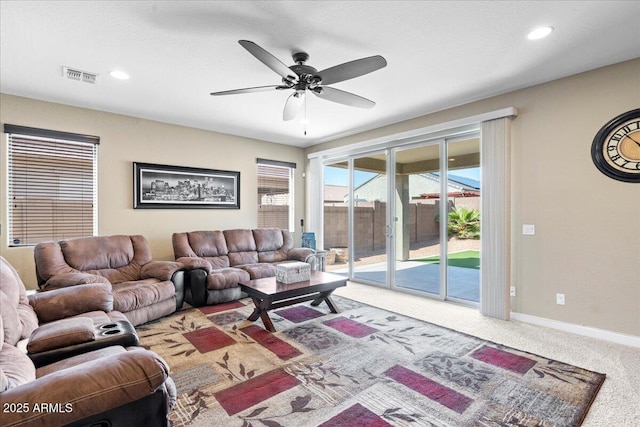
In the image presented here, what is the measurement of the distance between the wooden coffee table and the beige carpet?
0.95 meters

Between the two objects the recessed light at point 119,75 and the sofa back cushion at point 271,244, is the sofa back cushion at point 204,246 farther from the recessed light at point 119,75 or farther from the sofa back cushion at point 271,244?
the recessed light at point 119,75

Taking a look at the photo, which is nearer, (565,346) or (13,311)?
(13,311)

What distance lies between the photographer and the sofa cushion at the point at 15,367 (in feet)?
4.12

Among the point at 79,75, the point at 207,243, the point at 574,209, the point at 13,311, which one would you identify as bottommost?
the point at 13,311

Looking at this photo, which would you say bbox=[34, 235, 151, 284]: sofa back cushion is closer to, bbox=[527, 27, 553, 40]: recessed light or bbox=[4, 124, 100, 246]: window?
bbox=[4, 124, 100, 246]: window

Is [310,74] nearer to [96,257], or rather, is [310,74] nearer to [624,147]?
[624,147]

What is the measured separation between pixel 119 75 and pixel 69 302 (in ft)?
7.64

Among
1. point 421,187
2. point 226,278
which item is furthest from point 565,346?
point 226,278

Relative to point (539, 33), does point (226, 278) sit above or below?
below

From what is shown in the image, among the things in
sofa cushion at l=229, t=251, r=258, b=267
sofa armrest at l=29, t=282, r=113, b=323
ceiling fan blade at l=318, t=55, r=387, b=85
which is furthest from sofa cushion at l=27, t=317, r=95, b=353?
sofa cushion at l=229, t=251, r=258, b=267

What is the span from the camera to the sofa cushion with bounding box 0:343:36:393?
4.12 feet

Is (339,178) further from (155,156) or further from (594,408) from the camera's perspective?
(594,408)

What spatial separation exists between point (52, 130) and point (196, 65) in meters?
2.49

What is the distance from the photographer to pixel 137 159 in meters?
4.68
